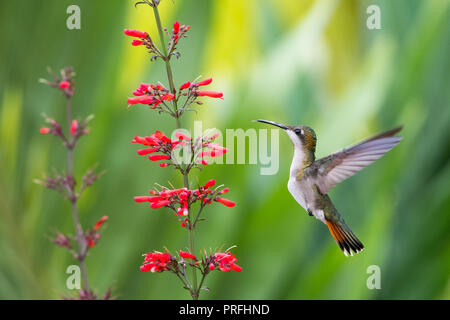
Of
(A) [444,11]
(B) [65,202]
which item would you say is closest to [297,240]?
(B) [65,202]

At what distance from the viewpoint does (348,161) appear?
2.59 feet

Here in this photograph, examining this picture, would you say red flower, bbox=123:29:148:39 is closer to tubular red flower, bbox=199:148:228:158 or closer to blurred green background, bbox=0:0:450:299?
tubular red flower, bbox=199:148:228:158

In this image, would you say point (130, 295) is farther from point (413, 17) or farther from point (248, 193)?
point (413, 17)

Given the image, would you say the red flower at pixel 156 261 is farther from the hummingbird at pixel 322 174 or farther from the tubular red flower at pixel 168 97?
the hummingbird at pixel 322 174

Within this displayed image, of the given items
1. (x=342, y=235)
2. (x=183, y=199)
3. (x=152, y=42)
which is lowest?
(x=342, y=235)

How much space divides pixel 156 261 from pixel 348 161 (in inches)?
14.3

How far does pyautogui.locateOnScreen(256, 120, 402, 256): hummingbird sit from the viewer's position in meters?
0.75

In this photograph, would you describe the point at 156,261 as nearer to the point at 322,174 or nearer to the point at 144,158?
the point at 322,174

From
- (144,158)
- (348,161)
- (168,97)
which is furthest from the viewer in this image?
(144,158)

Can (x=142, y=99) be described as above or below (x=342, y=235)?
above

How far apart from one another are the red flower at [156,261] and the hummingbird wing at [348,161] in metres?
0.27

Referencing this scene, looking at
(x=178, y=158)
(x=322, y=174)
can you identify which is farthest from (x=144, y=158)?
(x=178, y=158)

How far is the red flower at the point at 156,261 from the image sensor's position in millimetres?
518

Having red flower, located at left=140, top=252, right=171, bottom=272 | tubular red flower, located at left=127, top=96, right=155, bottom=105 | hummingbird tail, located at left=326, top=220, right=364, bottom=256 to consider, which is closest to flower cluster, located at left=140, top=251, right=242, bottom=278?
red flower, located at left=140, top=252, right=171, bottom=272
